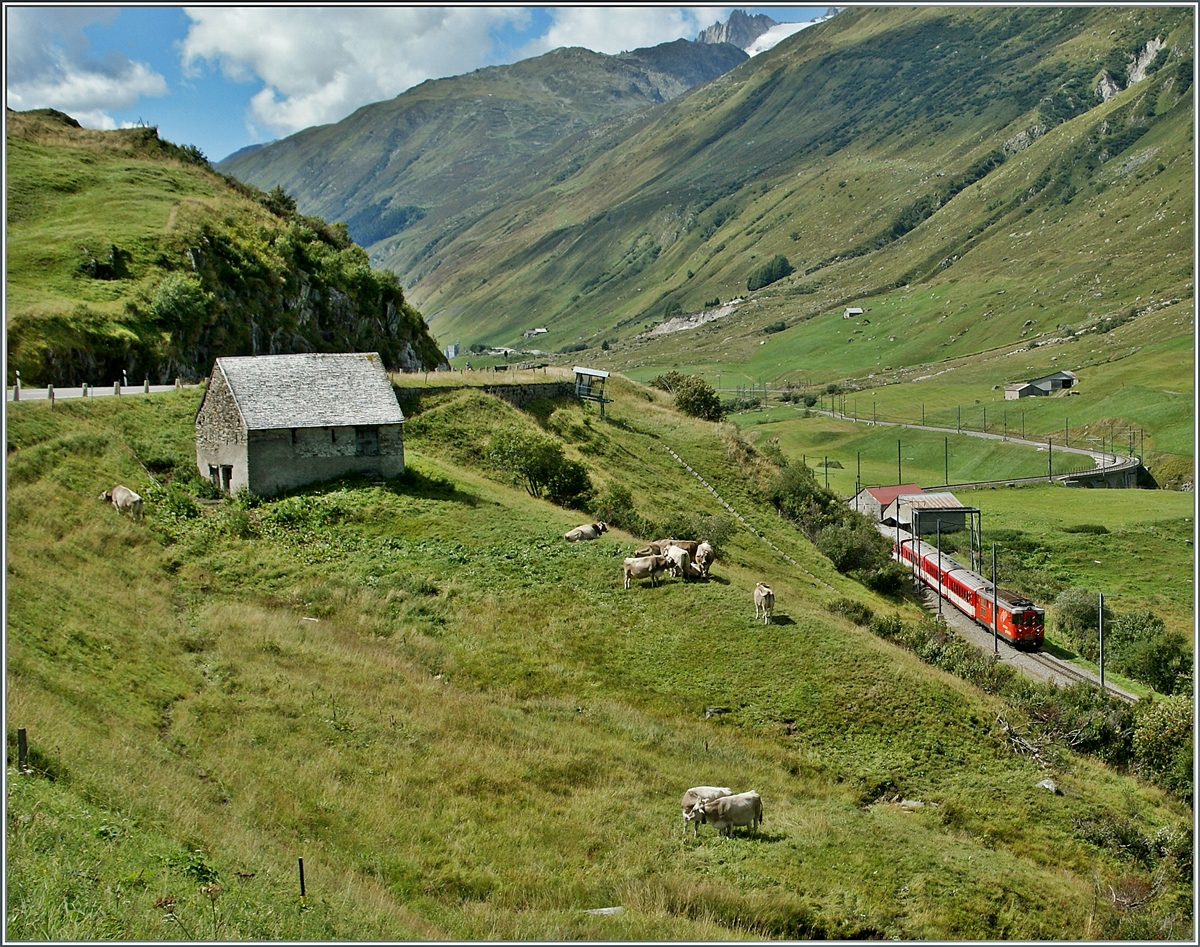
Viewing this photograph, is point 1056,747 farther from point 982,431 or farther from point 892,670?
point 982,431

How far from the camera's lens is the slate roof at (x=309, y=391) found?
4338 cm

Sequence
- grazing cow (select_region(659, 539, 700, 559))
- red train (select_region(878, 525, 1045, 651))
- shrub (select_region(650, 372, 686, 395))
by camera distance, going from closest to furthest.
→ grazing cow (select_region(659, 539, 700, 559)), red train (select_region(878, 525, 1045, 651)), shrub (select_region(650, 372, 686, 395))

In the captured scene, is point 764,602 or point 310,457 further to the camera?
point 310,457

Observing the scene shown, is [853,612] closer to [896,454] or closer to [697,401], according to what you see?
Answer: [697,401]

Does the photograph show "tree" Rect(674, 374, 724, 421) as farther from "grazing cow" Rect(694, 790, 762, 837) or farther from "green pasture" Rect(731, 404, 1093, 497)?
"grazing cow" Rect(694, 790, 762, 837)

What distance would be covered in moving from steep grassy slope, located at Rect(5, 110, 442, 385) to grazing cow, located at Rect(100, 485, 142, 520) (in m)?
19.9

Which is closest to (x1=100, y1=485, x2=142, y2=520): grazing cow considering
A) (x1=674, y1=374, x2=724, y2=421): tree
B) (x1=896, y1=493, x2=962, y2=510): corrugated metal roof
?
(x1=674, y1=374, x2=724, y2=421): tree

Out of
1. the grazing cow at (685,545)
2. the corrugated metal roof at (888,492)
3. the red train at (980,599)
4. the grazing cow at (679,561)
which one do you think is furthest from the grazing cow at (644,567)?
the corrugated metal roof at (888,492)

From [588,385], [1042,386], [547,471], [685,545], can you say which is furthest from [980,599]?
[1042,386]

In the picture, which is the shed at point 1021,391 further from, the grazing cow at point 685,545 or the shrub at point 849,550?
the grazing cow at point 685,545

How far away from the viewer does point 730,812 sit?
2242 cm

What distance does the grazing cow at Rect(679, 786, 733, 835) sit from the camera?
879 inches

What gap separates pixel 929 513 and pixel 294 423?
74671 mm

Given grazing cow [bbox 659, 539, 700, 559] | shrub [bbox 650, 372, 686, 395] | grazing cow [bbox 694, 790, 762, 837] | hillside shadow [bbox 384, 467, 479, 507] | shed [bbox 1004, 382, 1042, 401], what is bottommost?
A: grazing cow [bbox 694, 790, 762, 837]
